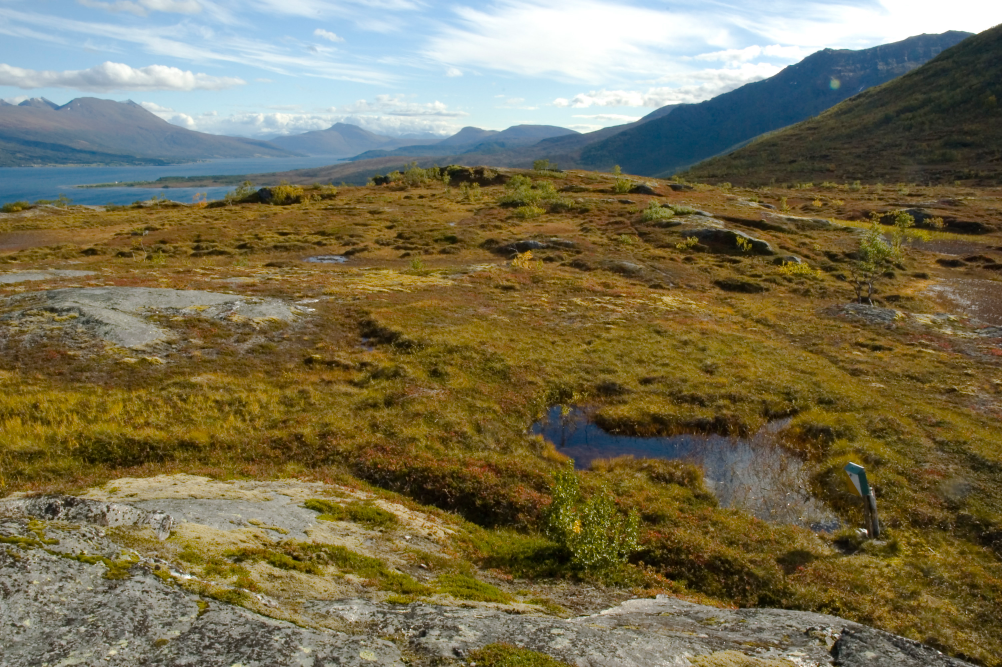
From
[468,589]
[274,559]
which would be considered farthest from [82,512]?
[468,589]

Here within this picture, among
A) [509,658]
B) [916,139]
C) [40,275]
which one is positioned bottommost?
[509,658]

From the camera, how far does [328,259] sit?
210ft

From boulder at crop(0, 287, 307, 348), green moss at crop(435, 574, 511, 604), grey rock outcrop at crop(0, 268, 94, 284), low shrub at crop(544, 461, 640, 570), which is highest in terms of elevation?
grey rock outcrop at crop(0, 268, 94, 284)

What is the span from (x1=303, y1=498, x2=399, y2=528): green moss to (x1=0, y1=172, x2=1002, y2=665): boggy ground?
2586 mm

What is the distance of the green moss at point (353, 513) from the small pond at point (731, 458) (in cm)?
1022

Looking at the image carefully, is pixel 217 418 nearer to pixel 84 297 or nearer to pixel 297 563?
pixel 297 563

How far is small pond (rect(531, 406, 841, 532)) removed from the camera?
2048 centimetres

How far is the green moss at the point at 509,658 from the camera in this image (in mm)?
7555

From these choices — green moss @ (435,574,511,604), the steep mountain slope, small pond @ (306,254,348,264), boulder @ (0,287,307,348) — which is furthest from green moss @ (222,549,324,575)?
the steep mountain slope

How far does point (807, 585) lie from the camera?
50.6 ft

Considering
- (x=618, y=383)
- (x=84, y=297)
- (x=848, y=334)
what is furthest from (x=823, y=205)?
(x=84, y=297)

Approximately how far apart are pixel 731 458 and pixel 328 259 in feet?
173

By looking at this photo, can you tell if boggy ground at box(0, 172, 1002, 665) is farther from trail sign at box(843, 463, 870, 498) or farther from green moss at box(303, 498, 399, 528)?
green moss at box(303, 498, 399, 528)

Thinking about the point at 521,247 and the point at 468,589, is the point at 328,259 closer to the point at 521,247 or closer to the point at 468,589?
the point at 521,247
